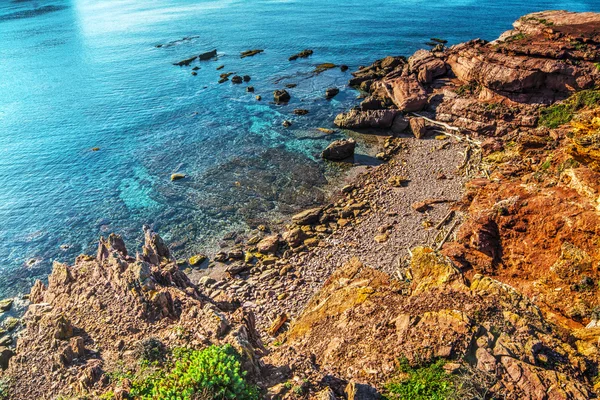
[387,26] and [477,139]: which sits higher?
[387,26]

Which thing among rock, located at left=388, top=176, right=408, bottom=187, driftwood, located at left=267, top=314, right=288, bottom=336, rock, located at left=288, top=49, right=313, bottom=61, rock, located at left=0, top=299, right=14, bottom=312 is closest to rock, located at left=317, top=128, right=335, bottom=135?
rock, located at left=388, top=176, right=408, bottom=187

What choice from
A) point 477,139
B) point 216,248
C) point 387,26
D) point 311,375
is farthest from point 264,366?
point 387,26

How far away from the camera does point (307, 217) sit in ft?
127

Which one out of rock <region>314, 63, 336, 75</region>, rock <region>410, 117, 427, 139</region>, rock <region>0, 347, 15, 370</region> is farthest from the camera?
rock <region>314, 63, 336, 75</region>

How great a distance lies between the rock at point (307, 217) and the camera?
3869 cm

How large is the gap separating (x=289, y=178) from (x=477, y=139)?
78.7 feet

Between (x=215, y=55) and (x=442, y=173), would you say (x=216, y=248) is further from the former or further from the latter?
(x=215, y=55)

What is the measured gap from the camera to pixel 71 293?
839 inches

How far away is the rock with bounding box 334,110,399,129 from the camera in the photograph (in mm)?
53344

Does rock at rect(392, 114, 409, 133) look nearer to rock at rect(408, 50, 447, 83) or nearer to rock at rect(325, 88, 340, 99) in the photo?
rock at rect(408, 50, 447, 83)

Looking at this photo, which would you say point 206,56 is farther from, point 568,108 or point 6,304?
point 568,108

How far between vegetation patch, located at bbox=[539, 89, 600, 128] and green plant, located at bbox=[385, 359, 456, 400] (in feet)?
126

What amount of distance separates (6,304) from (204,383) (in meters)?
30.2

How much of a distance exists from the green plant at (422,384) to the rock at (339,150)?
3609 cm
